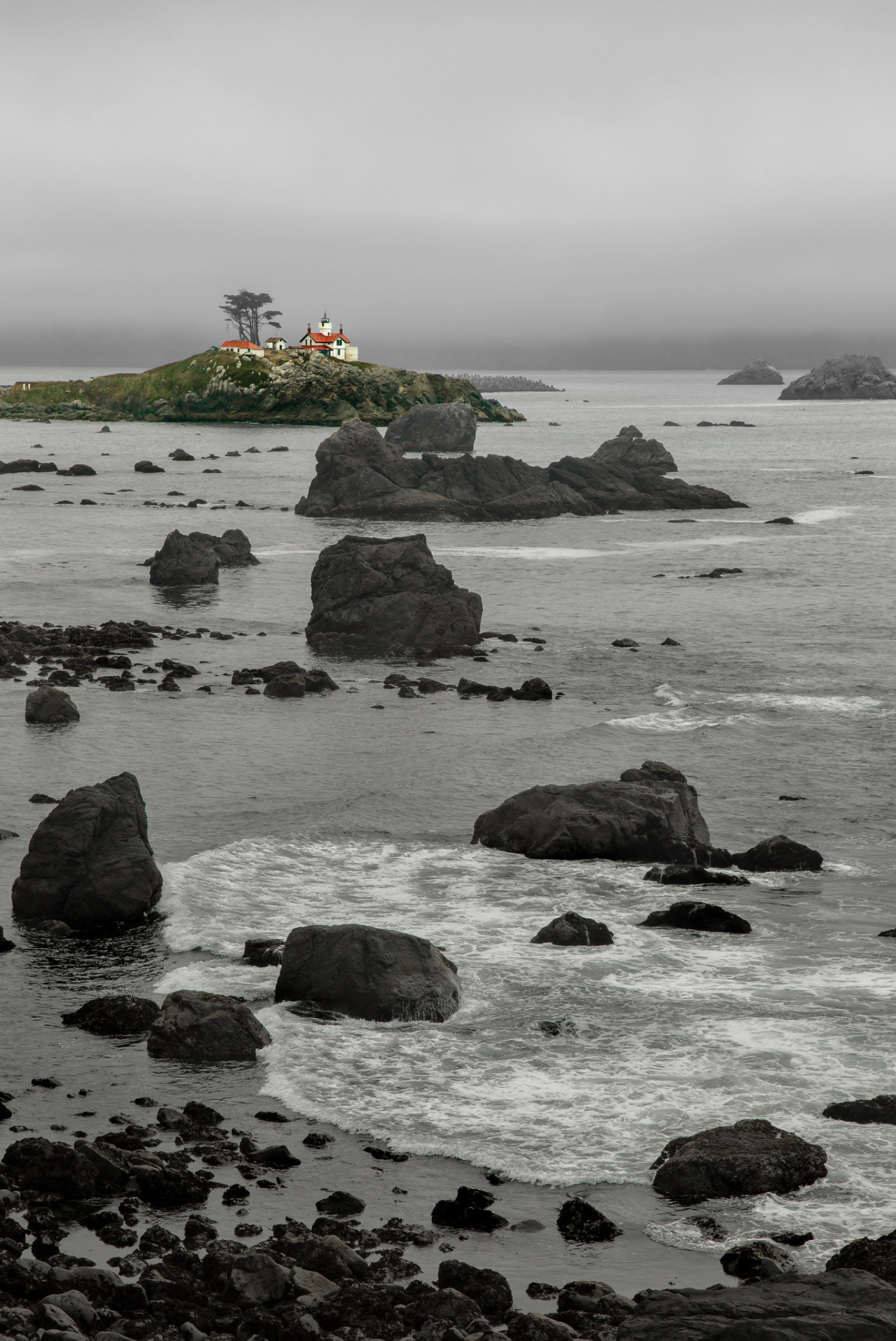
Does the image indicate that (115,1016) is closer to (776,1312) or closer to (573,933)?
(573,933)

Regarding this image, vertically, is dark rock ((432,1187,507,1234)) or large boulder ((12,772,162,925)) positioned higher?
large boulder ((12,772,162,925))

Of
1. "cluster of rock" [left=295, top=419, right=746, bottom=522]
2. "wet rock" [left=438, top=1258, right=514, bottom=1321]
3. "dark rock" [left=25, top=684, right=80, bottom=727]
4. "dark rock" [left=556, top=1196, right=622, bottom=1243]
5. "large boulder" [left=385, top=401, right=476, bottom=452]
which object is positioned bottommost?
"dark rock" [left=556, top=1196, right=622, bottom=1243]

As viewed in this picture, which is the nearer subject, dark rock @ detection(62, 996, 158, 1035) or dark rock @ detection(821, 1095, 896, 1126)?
dark rock @ detection(821, 1095, 896, 1126)

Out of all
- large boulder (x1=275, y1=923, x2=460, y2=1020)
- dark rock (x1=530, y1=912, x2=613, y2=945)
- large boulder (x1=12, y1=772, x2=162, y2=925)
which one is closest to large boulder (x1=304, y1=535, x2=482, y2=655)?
large boulder (x1=12, y1=772, x2=162, y2=925)

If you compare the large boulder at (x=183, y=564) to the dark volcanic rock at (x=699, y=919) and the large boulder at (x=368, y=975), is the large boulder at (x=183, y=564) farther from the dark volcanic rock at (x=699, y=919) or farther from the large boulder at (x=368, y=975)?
the large boulder at (x=368, y=975)

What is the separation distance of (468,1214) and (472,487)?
98.9 metres

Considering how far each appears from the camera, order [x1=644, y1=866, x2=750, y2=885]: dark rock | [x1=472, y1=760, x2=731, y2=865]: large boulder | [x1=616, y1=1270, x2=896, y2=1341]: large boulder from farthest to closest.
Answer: [x1=472, y1=760, x2=731, y2=865]: large boulder → [x1=644, y1=866, x2=750, y2=885]: dark rock → [x1=616, y1=1270, x2=896, y2=1341]: large boulder

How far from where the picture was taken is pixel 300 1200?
15.6 meters

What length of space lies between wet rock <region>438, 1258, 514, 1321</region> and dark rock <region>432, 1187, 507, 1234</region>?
1.18 m

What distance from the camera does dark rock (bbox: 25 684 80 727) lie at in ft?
129

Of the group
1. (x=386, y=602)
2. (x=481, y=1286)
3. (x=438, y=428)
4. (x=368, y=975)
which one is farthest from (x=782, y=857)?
(x=438, y=428)

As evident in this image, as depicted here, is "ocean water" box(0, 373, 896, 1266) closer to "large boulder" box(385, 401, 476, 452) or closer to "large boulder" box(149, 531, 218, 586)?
"large boulder" box(149, 531, 218, 586)

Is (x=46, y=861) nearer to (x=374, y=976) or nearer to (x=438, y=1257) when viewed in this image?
(x=374, y=976)

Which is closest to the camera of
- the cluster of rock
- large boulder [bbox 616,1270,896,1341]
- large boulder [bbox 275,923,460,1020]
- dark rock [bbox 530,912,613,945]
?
large boulder [bbox 616,1270,896,1341]
